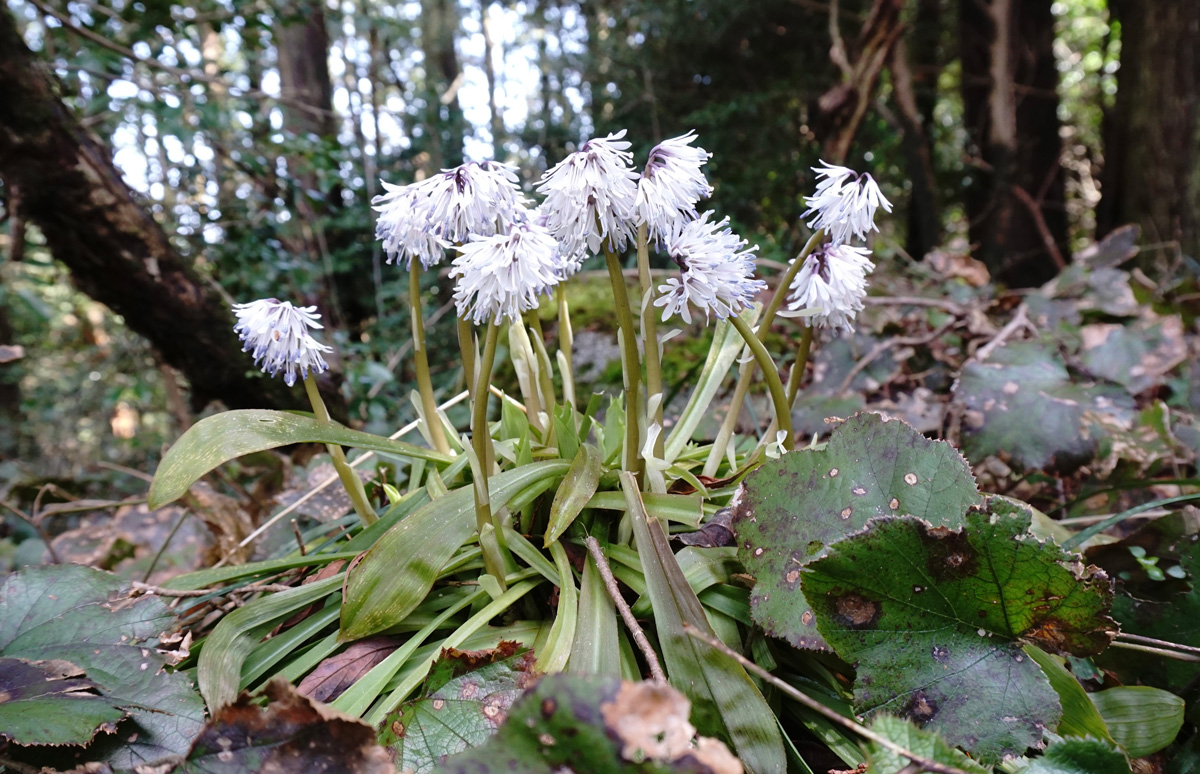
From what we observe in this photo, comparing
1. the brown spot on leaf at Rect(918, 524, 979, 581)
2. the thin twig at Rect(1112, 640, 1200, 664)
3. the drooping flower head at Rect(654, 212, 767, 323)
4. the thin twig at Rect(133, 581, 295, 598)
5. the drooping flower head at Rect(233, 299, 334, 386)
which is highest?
the drooping flower head at Rect(654, 212, 767, 323)

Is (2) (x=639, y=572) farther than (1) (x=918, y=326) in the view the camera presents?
No

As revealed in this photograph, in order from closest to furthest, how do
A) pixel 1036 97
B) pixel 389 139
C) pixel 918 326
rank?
pixel 918 326 → pixel 1036 97 → pixel 389 139

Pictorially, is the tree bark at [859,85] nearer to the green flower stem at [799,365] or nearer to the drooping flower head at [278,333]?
the green flower stem at [799,365]

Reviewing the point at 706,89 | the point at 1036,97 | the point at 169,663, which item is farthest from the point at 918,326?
the point at 1036,97

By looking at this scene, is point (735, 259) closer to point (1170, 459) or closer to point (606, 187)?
point (606, 187)

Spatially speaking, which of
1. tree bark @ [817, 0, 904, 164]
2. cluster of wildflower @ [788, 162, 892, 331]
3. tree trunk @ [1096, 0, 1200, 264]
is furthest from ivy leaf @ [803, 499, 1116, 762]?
tree trunk @ [1096, 0, 1200, 264]

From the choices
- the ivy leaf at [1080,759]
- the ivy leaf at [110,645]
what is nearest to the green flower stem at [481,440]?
the ivy leaf at [110,645]

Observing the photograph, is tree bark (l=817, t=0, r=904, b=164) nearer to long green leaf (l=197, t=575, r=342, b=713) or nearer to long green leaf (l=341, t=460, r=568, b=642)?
long green leaf (l=341, t=460, r=568, b=642)
